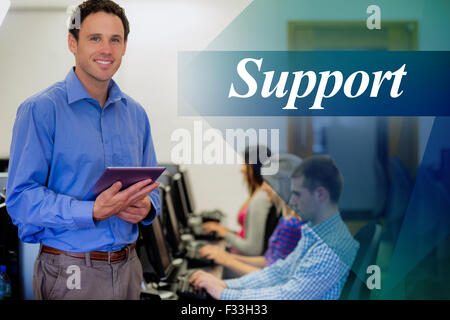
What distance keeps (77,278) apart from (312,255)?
3.02ft

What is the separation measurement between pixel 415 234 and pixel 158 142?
1.30m

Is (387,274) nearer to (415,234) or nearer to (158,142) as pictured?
(415,234)

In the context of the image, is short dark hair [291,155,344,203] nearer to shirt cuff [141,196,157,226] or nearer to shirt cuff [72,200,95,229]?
shirt cuff [141,196,157,226]

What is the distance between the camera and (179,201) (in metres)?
3.23

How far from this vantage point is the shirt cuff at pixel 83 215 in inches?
56.5

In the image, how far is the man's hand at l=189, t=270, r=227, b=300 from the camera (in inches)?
81.8

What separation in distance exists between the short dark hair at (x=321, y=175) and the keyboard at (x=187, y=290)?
0.63 meters

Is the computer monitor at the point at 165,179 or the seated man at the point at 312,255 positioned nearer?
the seated man at the point at 312,255

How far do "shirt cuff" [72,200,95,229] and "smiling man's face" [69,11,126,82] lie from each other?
1.43ft

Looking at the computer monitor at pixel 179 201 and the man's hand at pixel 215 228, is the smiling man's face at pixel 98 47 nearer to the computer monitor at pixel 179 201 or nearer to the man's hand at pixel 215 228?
the computer monitor at pixel 179 201

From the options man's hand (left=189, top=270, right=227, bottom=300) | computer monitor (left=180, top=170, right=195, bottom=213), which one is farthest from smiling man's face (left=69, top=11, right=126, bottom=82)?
computer monitor (left=180, top=170, right=195, bottom=213)

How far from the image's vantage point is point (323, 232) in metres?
1.96

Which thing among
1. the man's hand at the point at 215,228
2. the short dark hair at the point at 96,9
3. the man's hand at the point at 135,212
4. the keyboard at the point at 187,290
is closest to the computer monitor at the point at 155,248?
the keyboard at the point at 187,290

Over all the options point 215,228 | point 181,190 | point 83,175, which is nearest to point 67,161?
point 83,175
